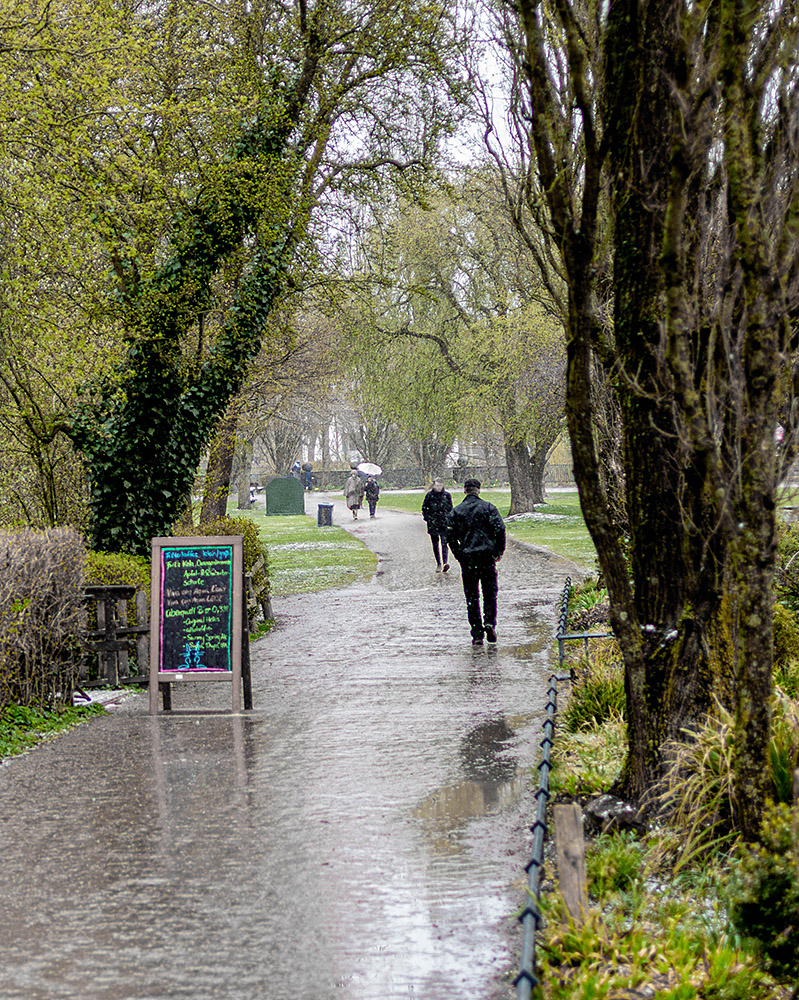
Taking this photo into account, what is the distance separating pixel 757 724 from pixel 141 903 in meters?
2.85

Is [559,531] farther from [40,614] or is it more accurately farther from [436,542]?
[40,614]

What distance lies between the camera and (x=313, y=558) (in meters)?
26.2

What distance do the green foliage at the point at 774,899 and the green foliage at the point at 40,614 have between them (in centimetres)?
588

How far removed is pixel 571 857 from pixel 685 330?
2.34 meters

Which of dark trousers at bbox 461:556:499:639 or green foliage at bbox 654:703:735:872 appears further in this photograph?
dark trousers at bbox 461:556:499:639

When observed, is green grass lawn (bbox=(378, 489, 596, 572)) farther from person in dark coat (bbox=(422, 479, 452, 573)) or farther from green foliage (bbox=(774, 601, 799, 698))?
green foliage (bbox=(774, 601, 799, 698))

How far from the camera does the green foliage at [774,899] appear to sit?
3.79m

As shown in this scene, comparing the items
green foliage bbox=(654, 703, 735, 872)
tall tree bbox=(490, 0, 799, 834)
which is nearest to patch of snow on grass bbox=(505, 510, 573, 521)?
tall tree bbox=(490, 0, 799, 834)

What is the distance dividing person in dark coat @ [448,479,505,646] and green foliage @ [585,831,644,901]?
6.87m

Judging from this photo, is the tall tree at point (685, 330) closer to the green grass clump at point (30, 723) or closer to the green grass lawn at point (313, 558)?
the green grass clump at point (30, 723)

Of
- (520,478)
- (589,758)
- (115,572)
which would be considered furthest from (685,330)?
(520,478)

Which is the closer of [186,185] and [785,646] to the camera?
[785,646]

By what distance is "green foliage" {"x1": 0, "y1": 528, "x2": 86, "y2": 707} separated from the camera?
819 cm

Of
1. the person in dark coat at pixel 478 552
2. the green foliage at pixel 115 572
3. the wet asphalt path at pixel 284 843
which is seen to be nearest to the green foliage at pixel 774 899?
the wet asphalt path at pixel 284 843
